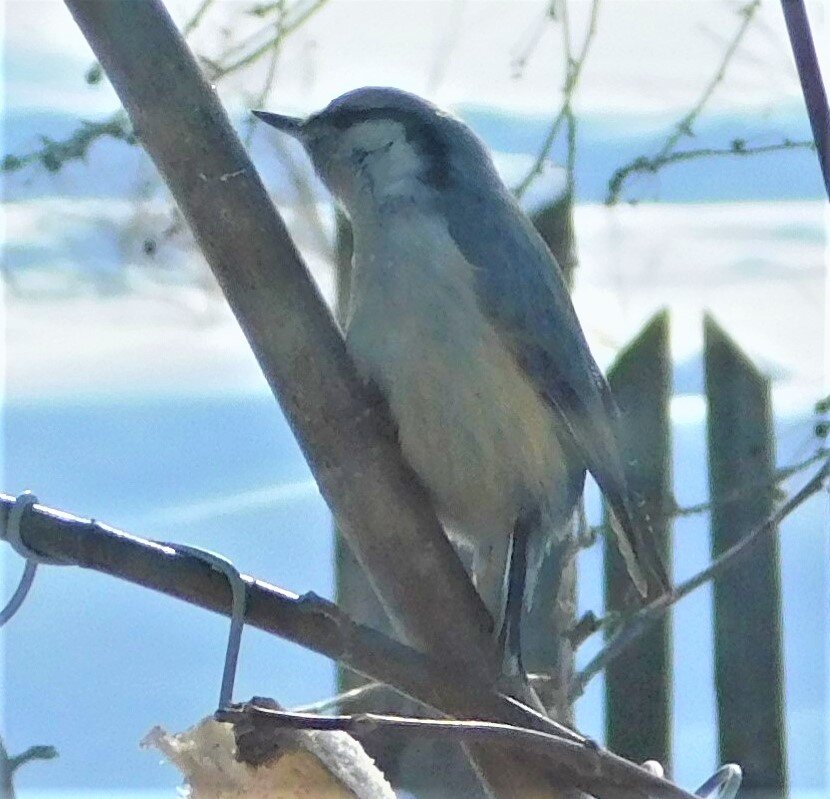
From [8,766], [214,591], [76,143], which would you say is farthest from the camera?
[76,143]

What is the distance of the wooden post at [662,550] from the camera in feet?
2.93

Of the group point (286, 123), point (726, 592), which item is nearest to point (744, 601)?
point (726, 592)

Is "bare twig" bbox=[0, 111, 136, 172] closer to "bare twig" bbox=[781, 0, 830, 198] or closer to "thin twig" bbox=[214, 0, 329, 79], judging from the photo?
"thin twig" bbox=[214, 0, 329, 79]

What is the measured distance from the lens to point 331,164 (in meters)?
0.75

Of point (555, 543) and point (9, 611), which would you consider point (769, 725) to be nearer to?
point (555, 543)

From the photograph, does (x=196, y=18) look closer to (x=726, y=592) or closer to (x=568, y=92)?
(x=568, y=92)

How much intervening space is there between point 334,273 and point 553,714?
1.14 feet

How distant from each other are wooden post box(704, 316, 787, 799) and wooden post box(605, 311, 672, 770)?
0.14ft

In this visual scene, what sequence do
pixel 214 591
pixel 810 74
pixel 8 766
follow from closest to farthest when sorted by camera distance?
pixel 810 74
pixel 214 591
pixel 8 766

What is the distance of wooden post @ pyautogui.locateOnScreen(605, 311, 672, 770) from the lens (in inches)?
35.1

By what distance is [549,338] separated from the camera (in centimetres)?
68

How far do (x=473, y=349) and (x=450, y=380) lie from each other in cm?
2

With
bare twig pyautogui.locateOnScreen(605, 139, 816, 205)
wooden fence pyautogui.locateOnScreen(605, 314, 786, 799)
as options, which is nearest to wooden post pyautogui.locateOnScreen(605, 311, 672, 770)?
wooden fence pyautogui.locateOnScreen(605, 314, 786, 799)

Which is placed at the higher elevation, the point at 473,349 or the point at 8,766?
the point at 473,349
